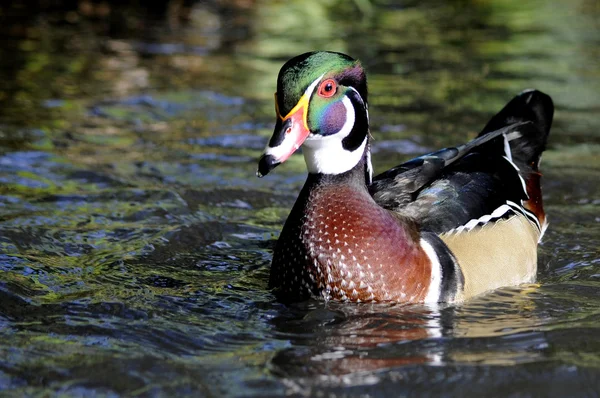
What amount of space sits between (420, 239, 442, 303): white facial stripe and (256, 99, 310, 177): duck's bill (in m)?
1.05

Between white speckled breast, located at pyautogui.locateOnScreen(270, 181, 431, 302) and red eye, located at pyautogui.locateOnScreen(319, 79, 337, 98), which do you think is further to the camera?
white speckled breast, located at pyautogui.locateOnScreen(270, 181, 431, 302)

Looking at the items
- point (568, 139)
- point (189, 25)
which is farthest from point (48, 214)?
point (189, 25)

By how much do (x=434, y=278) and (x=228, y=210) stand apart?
2.42 meters

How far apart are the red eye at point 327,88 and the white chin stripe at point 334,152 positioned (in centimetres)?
10

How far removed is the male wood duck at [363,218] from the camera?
531 cm

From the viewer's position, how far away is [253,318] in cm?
549

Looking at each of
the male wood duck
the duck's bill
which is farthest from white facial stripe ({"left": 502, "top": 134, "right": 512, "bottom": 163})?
the duck's bill

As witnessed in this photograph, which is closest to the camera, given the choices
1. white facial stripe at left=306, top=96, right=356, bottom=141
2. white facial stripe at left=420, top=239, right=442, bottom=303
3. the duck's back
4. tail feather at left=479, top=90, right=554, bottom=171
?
white facial stripe at left=306, top=96, right=356, bottom=141

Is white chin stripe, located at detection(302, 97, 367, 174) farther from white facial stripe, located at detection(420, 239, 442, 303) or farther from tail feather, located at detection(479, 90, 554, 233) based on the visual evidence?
tail feather, located at detection(479, 90, 554, 233)

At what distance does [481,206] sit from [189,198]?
2593 millimetres

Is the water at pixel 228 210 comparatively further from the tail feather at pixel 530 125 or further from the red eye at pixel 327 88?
the red eye at pixel 327 88

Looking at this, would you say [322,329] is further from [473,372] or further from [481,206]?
[481,206]

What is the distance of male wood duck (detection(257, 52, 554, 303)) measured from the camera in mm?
5309

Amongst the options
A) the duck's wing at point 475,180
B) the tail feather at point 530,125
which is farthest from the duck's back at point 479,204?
the tail feather at point 530,125
